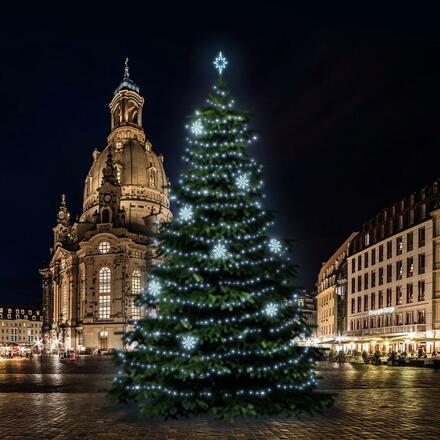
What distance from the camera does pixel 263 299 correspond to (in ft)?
49.9

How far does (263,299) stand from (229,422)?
128 inches

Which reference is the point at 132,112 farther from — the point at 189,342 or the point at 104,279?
the point at 189,342

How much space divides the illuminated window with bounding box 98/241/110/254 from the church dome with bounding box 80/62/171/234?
28.0 feet

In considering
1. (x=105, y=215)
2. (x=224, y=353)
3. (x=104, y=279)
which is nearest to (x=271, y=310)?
(x=224, y=353)

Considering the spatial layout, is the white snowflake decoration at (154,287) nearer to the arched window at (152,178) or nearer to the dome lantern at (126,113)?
the arched window at (152,178)

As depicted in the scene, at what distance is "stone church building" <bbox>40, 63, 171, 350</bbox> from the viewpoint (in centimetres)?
12044

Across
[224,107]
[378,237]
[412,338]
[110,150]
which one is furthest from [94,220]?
[224,107]

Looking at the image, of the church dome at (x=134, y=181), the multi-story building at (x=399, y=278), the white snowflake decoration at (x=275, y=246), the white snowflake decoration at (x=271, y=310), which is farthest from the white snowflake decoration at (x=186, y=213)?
the church dome at (x=134, y=181)

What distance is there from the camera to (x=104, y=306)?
12125 centimetres

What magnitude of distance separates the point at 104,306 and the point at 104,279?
572 cm

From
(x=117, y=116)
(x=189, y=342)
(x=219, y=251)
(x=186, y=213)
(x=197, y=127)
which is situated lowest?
(x=189, y=342)

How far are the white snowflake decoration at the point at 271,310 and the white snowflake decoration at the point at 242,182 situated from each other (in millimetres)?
3280

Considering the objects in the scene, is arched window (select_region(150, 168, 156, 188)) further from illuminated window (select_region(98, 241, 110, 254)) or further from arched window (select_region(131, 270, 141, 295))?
arched window (select_region(131, 270, 141, 295))

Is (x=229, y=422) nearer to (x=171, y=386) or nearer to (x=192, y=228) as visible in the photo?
(x=171, y=386)
